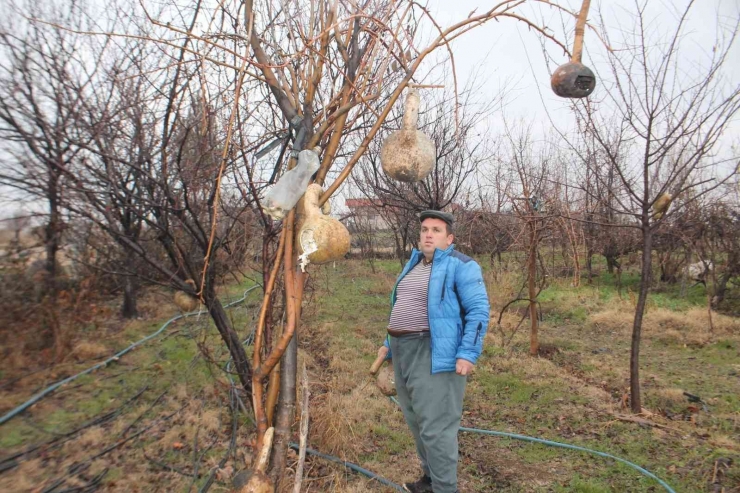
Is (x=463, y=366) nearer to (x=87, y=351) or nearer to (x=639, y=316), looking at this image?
(x=639, y=316)

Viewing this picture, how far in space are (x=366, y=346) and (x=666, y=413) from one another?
3.72 metres

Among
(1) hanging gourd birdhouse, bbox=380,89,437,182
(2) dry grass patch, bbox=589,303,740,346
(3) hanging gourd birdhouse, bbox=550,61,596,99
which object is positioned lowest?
(2) dry grass patch, bbox=589,303,740,346

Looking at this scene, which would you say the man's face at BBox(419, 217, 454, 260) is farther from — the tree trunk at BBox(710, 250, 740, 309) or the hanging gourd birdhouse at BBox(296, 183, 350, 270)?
the tree trunk at BBox(710, 250, 740, 309)

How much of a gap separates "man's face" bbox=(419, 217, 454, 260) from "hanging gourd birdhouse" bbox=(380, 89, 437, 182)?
1.05m

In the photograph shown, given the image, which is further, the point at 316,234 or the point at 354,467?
the point at 354,467

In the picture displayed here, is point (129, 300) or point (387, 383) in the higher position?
point (387, 383)

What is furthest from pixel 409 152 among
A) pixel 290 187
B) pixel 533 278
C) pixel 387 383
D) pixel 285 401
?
pixel 533 278

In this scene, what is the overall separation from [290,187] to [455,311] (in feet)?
4.81

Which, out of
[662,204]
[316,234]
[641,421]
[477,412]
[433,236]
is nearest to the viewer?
[316,234]

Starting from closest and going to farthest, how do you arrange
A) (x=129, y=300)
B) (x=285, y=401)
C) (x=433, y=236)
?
1. (x=285, y=401)
2. (x=433, y=236)
3. (x=129, y=300)

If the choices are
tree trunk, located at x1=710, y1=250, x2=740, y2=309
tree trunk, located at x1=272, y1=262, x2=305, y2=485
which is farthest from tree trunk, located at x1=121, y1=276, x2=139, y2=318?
tree trunk, located at x1=710, y1=250, x2=740, y2=309

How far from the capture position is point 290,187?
1.60 meters

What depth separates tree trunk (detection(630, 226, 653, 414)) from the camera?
4.37 metres

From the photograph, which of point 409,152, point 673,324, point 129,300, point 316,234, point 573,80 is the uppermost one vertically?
point 573,80
